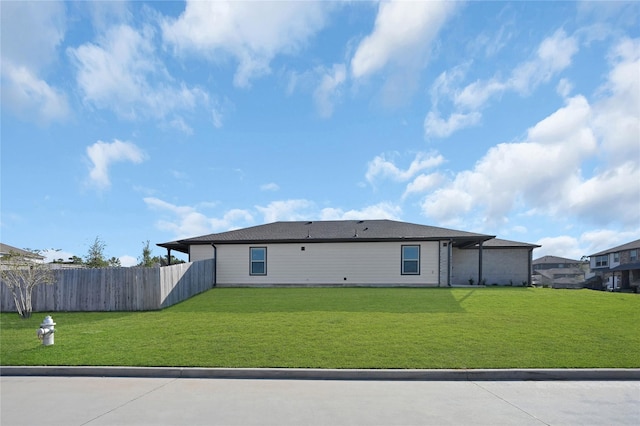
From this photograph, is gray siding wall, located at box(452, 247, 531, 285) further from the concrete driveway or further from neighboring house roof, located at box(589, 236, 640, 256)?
neighboring house roof, located at box(589, 236, 640, 256)

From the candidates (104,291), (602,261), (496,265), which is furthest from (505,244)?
(602,261)

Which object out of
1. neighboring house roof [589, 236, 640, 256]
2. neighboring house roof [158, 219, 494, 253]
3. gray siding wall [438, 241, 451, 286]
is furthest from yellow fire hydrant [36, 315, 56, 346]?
neighboring house roof [589, 236, 640, 256]

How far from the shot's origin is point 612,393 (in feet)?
17.7

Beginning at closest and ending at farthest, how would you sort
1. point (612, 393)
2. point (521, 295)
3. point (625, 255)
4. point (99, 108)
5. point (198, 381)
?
point (612, 393), point (198, 381), point (99, 108), point (521, 295), point (625, 255)

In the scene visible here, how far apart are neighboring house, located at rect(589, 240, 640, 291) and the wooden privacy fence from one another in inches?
1676

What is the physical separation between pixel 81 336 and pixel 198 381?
4.89m

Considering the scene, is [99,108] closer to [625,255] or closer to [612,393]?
[612,393]

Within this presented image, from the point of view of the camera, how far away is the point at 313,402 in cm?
498

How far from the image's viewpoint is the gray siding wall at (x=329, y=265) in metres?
18.6

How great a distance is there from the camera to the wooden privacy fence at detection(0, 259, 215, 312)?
1298cm

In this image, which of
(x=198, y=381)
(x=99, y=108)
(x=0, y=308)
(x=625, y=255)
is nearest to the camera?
(x=198, y=381)

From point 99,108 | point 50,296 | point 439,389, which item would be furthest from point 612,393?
point 50,296

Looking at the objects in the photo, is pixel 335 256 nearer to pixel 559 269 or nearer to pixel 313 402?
pixel 313 402

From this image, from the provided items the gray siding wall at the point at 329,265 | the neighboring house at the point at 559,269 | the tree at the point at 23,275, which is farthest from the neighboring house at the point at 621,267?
the tree at the point at 23,275
